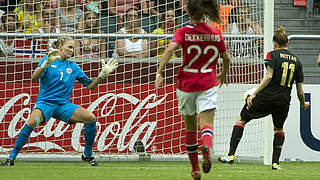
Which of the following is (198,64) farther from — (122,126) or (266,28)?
(122,126)

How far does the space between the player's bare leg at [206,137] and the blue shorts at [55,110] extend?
3.57 meters

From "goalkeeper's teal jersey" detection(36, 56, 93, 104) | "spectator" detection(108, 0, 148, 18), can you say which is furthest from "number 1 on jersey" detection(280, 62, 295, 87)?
"spectator" detection(108, 0, 148, 18)

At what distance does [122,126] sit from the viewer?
10.9 meters

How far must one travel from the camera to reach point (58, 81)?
30.1ft

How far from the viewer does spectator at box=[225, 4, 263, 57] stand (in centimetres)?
1055

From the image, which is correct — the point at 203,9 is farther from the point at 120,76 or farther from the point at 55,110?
the point at 120,76

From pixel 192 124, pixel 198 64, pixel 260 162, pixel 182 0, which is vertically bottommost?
pixel 260 162

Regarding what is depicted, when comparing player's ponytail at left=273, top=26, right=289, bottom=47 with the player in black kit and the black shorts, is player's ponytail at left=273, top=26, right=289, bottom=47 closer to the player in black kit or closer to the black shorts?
the player in black kit

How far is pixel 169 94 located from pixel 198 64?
16.3 ft

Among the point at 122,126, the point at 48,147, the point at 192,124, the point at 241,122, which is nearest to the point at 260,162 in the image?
the point at 241,122

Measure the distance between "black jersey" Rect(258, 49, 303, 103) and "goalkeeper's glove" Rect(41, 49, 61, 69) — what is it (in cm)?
275

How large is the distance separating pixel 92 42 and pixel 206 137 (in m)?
5.48

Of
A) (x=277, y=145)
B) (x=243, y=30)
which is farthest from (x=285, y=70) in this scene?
(x=243, y=30)

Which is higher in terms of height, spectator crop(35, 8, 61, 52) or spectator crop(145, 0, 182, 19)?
spectator crop(145, 0, 182, 19)
